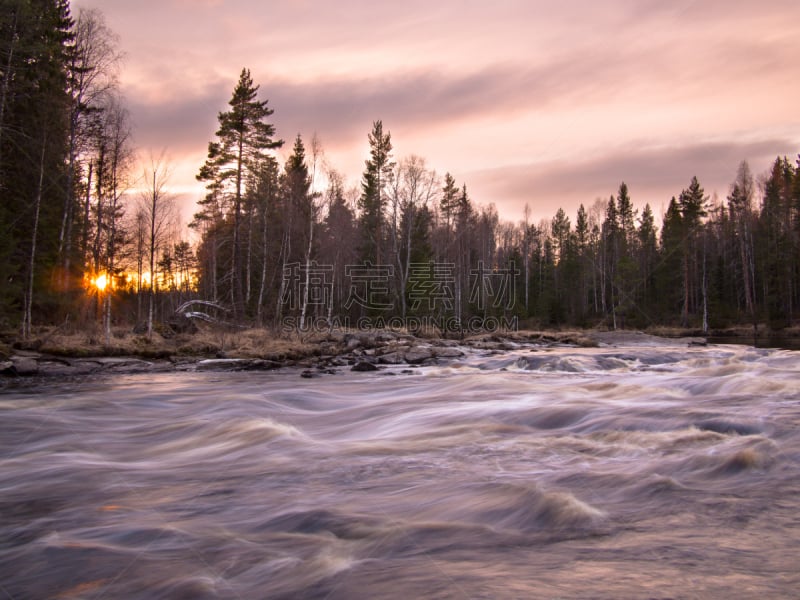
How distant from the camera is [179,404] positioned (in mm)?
8703

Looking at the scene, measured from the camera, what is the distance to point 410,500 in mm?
3676

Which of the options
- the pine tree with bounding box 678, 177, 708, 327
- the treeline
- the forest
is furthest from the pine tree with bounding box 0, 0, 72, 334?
the pine tree with bounding box 678, 177, 708, 327

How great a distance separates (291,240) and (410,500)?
31290mm

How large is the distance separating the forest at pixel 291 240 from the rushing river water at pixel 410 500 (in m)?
12.2

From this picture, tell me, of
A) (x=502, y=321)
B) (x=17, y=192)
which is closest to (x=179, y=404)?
(x=17, y=192)

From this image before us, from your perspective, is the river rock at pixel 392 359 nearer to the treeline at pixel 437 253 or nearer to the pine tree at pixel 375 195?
the treeline at pixel 437 253

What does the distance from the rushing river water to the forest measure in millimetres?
12240

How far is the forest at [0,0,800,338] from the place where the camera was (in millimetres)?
18328

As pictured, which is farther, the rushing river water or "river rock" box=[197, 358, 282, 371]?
"river rock" box=[197, 358, 282, 371]

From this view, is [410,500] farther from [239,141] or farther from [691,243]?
[691,243]

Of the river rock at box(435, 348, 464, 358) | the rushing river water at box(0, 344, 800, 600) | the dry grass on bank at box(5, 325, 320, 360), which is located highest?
the dry grass on bank at box(5, 325, 320, 360)

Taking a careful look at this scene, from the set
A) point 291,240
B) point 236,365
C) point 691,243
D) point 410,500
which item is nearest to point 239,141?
point 291,240

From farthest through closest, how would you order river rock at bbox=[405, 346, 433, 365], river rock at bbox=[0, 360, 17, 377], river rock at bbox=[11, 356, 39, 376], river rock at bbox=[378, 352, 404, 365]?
river rock at bbox=[405, 346, 433, 365] < river rock at bbox=[378, 352, 404, 365] < river rock at bbox=[11, 356, 39, 376] < river rock at bbox=[0, 360, 17, 377]

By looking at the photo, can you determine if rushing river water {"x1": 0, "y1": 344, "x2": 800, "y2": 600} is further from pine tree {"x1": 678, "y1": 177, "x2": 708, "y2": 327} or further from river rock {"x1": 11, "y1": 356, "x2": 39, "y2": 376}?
pine tree {"x1": 678, "y1": 177, "x2": 708, "y2": 327}
